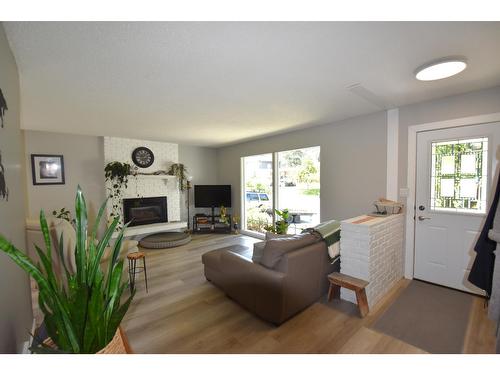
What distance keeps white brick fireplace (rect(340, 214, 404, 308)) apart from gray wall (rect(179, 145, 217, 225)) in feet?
14.6

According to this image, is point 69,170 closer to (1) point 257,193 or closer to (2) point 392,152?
(1) point 257,193

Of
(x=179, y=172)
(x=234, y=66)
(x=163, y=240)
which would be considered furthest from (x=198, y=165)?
(x=234, y=66)

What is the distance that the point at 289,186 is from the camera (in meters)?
4.85

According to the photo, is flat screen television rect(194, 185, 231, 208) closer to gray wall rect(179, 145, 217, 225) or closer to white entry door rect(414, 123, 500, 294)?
gray wall rect(179, 145, 217, 225)

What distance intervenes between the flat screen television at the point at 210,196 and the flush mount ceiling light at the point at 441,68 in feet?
14.9

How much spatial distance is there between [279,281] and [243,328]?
0.58 m

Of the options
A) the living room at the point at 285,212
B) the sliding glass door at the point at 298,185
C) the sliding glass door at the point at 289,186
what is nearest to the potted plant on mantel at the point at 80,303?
the living room at the point at 285,212

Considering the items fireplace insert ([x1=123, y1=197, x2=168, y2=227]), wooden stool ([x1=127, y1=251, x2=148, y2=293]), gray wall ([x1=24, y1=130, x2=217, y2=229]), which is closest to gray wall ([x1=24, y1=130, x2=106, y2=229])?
gray wall ([x1=24, y1=130, x2=217, y2=229])

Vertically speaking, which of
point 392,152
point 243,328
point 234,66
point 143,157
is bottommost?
point 243,328

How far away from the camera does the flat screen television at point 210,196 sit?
5.73 meters

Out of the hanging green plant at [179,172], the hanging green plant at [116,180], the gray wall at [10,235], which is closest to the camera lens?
the gray wall at [10,235]

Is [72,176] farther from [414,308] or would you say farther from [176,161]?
[414,308]

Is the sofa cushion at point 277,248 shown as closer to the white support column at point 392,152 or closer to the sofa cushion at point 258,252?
the sofa cushion at point 258,252
